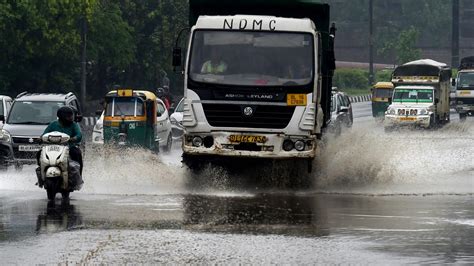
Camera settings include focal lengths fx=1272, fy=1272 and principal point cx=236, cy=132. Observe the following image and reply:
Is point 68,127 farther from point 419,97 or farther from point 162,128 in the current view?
point 419,97

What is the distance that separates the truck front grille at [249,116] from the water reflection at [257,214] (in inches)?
49.4

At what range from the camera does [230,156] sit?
19.7 meters

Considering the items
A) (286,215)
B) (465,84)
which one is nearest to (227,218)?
(286,215)

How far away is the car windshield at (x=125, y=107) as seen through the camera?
109 feet

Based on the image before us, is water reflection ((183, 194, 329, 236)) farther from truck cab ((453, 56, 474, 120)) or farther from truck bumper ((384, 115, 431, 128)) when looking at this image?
truck cab ((453, 56, 474, 120))

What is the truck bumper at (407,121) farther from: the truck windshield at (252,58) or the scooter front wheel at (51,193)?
the scooter front wheel at (51,193)

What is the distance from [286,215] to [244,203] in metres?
1.71

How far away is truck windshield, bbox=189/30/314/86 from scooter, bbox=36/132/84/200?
270 cm

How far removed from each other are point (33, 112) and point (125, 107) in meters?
4.73

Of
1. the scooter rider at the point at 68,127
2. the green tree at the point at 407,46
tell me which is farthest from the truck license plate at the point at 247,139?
the green tree at the point at 407,46

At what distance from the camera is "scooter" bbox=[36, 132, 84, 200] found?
1791 centimetres

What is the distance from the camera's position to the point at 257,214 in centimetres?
1595

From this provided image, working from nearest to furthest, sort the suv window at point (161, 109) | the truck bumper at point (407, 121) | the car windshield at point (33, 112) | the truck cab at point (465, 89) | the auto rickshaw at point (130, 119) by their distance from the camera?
1. the car windshield at point (33, 112)
2. the auto rickshaw at point (130, 119)
3. the suv window at point (161, 109)
4. the truck bumper at point (407, 121)
5. the truck cab at point (465, 89)

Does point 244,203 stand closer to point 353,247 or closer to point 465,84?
point 353,247
